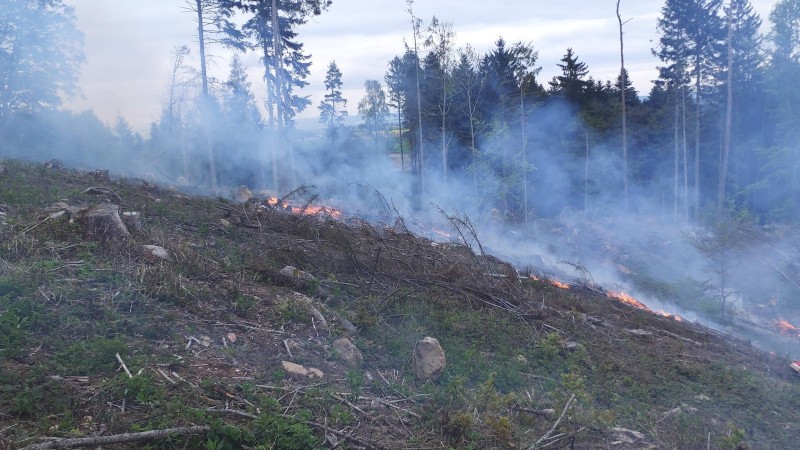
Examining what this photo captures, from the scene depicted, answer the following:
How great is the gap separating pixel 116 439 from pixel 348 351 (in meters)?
2.76

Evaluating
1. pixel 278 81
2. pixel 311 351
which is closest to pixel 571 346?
pixel 311 351

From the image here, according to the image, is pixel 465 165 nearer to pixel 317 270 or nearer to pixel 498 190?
pixel 498 190

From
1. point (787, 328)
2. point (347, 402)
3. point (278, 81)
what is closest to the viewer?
point (347, 402)

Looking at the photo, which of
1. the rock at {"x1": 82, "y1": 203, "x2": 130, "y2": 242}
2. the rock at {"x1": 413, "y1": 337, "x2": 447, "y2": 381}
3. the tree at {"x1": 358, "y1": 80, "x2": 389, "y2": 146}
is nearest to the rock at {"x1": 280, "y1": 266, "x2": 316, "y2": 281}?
the rock at {"x1": 82, "y1": 203, "x2": 130, "y2": 242}

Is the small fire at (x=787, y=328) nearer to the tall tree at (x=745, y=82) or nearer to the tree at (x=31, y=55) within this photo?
the tall tree at (x=745, y=82)

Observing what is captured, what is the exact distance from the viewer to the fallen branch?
3.49 m

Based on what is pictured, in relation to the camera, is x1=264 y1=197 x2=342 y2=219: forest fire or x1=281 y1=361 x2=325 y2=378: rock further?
x1=264 y1=197 x2=342 y2=219: forest fire

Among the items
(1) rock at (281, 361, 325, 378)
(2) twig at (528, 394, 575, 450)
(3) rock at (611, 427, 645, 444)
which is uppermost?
(1) rock at (281, 361, 325, 378)

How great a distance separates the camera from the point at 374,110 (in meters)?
45.1

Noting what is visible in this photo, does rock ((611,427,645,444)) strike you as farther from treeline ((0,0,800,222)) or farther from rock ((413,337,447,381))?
treeline ((0,0,800,222))

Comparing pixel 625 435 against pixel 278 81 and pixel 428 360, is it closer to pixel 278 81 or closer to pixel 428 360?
pixel 428 360

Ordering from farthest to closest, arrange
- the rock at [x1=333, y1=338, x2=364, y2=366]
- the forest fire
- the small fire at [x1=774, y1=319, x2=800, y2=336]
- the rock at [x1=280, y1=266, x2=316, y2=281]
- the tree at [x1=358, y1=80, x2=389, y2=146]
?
the tree at [x1=358, y1=80, x2=389, y2=146]
the small fire at [x1=774, y1=319, x2=800, y2=336]
the forest fire
the rock at [x1=280, y1=266, x2=316, y2=281]
the rock at [x1=333, y1=338, x2=364, y2=366]

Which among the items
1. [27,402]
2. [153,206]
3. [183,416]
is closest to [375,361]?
[183,416]

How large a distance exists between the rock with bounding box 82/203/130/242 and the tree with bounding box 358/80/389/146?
1474 inches
